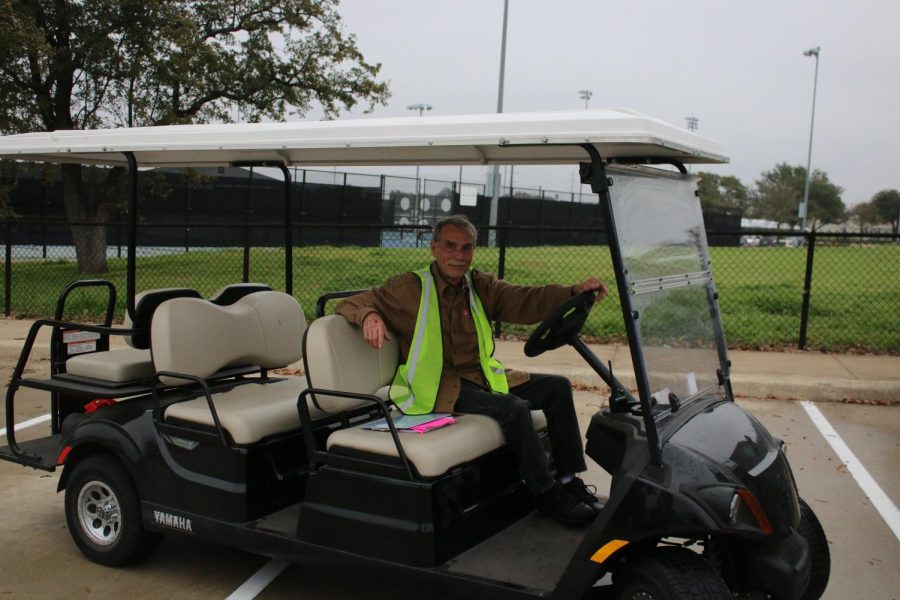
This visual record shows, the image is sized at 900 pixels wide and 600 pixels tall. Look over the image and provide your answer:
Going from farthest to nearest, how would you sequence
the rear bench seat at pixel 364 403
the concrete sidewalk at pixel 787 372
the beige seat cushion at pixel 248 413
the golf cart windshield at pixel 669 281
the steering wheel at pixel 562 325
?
1. the concrete sidewalk at pixel 787 372
2. the beige seat cushion at pixel 248 413
3. the steering wheel at pixel 562 325
4. the rear bench seat at pixel 364 403
5. the golf cart windshield at pixel 669 281

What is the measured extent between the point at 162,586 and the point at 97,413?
832 millimetres

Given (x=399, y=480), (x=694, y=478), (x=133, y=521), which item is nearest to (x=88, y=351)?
(x=133, y=521)

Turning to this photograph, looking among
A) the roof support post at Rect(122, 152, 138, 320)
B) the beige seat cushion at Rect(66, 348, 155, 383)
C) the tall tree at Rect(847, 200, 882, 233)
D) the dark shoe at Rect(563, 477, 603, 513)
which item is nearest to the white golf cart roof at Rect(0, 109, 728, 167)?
the roof support post at Rect(122, 152, 138, 320)

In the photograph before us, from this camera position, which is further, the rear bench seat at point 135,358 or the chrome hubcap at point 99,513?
the rear bench seat at point 135,358

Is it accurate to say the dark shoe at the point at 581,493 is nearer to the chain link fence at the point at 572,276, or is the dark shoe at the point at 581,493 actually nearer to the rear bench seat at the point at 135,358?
the rear bench seat at the point at 135,358

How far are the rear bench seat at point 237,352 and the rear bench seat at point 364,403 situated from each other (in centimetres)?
30

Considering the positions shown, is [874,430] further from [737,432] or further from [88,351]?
[88,351]

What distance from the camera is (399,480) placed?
3025 mm

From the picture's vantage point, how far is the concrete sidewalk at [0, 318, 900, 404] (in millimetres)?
7000

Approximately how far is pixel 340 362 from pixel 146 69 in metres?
11.1

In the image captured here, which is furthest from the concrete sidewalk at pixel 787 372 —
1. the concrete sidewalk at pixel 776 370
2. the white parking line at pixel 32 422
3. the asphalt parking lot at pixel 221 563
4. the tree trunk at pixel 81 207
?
the tree trunk at pixel 81 207

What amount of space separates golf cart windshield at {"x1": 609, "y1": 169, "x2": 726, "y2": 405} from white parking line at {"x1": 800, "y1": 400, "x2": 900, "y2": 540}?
1757 millimetres

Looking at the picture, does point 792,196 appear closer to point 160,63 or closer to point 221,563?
point 160,63

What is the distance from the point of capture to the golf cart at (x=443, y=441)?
2686 mm
